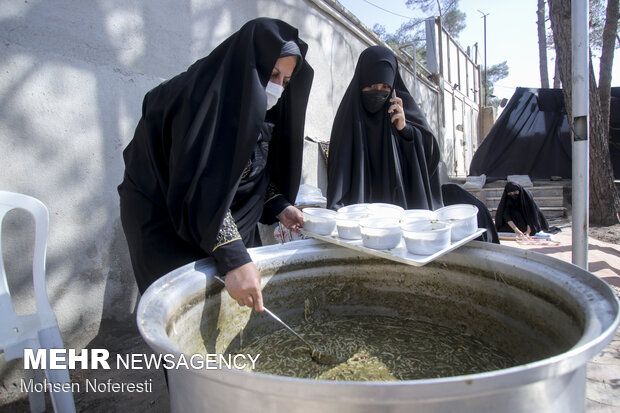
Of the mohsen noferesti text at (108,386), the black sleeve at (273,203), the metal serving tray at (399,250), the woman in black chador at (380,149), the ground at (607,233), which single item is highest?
the woman in black chador at (380,149)

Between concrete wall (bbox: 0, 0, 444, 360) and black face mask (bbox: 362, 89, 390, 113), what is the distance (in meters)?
1.64

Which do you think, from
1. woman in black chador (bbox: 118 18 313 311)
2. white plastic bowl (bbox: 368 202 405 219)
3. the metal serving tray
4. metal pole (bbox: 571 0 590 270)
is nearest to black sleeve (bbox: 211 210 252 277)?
woman in black chador (bbox: 118 18 313 311)

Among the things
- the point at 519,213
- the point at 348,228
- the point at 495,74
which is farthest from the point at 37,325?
the point at 495,74

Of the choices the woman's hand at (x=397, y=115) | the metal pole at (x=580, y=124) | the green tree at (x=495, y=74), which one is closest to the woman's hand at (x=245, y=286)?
the woman's hand at (x=397, y=115)

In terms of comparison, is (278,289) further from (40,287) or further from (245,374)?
(40,287)

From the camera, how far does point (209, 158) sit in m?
1.16

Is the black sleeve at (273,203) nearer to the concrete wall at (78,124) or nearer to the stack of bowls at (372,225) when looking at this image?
the stack of bowls at (372,225)

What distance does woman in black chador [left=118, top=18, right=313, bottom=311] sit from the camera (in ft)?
3.71

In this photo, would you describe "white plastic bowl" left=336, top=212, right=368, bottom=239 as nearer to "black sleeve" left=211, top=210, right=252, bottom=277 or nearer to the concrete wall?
"black sleeve" left=211, top=210, right=252, bottom=277

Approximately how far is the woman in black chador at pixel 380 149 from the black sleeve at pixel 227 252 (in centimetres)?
127

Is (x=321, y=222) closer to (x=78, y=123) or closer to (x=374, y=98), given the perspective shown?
(x=374, y=98)

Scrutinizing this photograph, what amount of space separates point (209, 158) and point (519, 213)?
6.37m

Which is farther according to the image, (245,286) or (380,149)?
(380,149)

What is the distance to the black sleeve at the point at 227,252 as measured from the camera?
113 centimetres
